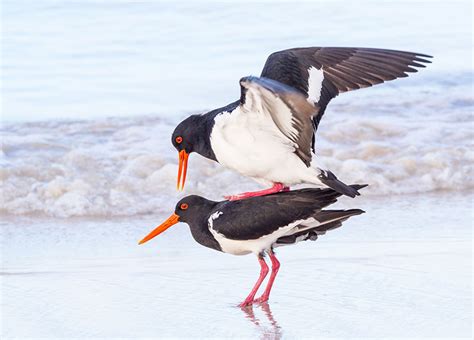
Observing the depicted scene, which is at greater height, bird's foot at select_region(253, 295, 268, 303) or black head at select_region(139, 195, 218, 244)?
black head at select_region(139, 195, 218, 244)

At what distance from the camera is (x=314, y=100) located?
6723mm

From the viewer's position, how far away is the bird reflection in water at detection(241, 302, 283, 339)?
581 cm

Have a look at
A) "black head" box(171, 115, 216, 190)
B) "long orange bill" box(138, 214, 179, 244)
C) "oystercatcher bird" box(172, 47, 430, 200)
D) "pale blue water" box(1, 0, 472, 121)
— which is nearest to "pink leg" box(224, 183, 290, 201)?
"oystercatcher bird" box(172, 47, 430, 200)

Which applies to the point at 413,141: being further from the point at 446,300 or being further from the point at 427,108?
the point at 446,300

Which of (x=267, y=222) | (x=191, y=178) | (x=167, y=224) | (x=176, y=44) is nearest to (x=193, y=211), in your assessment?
(x=167, y=224)

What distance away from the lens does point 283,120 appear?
19.9ft

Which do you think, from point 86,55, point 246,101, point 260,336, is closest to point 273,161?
point 246,101

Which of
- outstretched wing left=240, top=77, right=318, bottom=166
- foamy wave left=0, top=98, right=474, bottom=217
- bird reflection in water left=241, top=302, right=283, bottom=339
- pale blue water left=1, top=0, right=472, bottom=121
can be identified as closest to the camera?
outstretched wing left=240, top=77, right=318, bottom=166

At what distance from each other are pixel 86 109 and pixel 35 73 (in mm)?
1812

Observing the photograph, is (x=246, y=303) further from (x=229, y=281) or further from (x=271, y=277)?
(x=229, y=281)

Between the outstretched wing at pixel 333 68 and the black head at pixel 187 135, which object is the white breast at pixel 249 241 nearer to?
the black head at pixel 187 135

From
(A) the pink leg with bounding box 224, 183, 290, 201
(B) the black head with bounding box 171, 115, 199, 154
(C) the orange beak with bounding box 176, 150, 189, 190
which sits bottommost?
(A) the pink leg with bounding box 224, 183, 290, 201

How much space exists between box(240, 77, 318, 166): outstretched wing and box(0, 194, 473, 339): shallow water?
83cm

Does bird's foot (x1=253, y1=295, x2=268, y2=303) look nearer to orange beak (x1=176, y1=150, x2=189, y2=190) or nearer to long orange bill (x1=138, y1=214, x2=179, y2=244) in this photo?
long orange bill (x1=138, y1=214, x2=179, y2=244)
